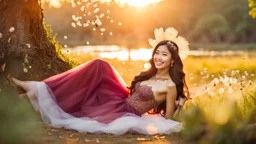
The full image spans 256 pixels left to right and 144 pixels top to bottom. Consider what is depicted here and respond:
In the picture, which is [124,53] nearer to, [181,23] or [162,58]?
[162,58]

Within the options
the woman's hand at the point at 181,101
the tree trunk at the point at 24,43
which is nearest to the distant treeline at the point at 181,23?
the tree trunk at the point at 24,43

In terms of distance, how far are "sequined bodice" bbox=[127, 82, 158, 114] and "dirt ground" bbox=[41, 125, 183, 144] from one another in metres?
0.63

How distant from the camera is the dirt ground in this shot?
5809mm

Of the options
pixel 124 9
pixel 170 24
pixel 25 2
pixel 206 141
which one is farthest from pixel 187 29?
pixel 206 141

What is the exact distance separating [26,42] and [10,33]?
0.84ft

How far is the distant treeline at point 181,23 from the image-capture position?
132 ft

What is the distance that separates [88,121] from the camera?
6406 mm

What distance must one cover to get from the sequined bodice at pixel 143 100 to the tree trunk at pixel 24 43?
154 cm

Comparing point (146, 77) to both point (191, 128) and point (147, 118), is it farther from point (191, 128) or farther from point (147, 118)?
point (191, 128)

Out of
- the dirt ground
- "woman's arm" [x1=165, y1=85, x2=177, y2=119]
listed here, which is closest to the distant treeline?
"woman's arm" [x1=165, y1=85, x2=177, y2=119]

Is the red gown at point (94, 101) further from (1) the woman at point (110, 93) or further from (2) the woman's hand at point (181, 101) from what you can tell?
(2) the woman's hand at point (181, 101)

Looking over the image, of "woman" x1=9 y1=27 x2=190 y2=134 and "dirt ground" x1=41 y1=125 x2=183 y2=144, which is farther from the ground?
"woman" x1=9 y1=27 x2=190 y2=134

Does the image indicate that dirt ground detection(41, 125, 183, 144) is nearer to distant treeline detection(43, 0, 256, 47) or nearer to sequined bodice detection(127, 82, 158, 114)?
sequined bodice detection(127, 82, 158, 114)

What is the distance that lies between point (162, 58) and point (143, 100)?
0.58m
